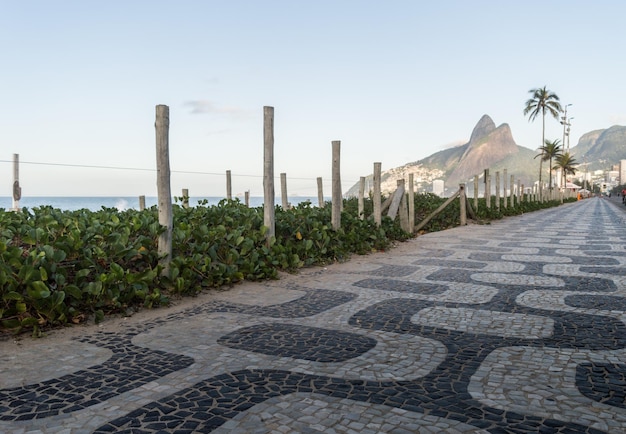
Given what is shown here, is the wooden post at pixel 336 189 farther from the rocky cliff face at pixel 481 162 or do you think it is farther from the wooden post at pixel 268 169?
the rocky cliff face at pixel 481 162

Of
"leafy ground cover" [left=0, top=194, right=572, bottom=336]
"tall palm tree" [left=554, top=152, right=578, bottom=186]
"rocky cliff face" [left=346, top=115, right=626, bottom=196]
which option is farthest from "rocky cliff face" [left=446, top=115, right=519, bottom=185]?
"leafy ground cover" [left=0, top=194, right=572, bottom=336]

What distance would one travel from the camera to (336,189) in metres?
8.53

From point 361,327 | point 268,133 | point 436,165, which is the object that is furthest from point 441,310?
point 436,165

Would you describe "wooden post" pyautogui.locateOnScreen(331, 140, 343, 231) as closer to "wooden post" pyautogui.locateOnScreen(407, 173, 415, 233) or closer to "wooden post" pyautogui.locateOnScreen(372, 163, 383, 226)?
"wooden post" pyautogui.locateOnScreen(372, 163, 383, 226)

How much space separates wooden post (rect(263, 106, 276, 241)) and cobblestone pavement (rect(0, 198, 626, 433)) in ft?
4.80

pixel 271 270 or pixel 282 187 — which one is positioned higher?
pixel 282 187

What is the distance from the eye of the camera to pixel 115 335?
12.5 feet

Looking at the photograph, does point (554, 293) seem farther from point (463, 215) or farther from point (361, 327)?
point (463, 215)

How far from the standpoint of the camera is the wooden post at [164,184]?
518cm

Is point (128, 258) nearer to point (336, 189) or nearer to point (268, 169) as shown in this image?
point (268, 169)

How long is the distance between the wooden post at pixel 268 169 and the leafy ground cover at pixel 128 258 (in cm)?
19

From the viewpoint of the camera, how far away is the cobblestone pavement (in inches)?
90.9

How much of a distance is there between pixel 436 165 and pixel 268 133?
17660 cm

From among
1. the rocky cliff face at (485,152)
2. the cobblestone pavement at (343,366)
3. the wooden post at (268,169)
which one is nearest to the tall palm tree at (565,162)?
the wooden post at (268,169)
